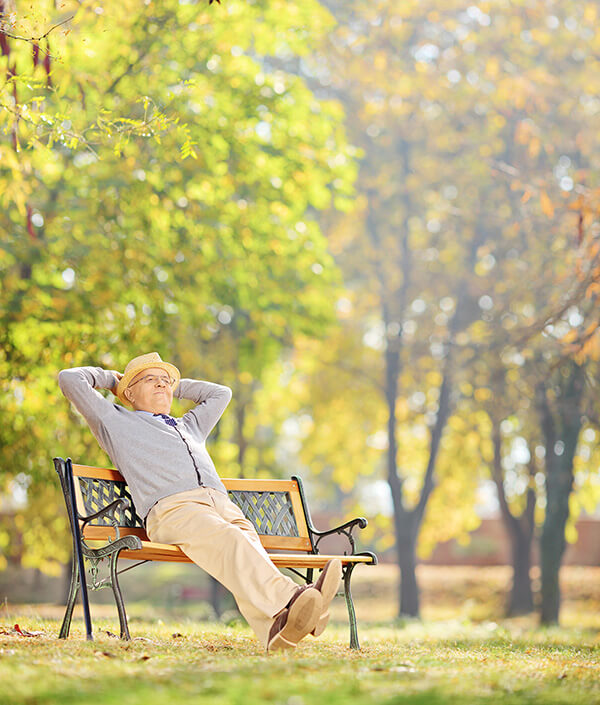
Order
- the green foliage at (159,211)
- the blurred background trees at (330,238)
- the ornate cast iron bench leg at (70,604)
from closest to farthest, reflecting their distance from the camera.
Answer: the ornate cast iron bench leg at (70,604)
the blurred background trees at (330,238)
the green foliage at (159,211)

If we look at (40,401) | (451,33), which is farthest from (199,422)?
(451,33)

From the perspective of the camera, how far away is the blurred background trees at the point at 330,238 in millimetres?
9391

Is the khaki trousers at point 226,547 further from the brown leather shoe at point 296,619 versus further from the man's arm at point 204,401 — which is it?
the man's arm at point 204,401

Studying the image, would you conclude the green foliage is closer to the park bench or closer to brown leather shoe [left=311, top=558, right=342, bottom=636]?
the park bench

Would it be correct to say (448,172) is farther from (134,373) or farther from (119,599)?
(119,599)

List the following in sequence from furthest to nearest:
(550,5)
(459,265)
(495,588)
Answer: (495,588)
(459,265)
(550,5)

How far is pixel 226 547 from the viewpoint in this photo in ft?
16.6

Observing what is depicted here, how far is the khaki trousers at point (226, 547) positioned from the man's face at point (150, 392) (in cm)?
72

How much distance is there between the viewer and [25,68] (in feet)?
30.5

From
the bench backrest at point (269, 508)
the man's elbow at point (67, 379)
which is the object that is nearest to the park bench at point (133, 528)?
the bench backrest at point (269, 508)

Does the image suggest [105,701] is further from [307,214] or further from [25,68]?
[307,214]

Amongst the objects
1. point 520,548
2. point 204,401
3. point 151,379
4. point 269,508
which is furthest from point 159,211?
point 520,548

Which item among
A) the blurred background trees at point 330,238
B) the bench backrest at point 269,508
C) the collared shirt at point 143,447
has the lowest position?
the bench backrest at point 269,508

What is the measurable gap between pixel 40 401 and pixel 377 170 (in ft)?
27.7
